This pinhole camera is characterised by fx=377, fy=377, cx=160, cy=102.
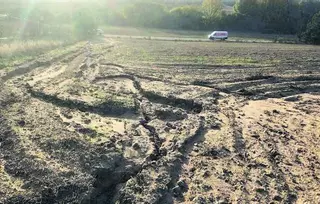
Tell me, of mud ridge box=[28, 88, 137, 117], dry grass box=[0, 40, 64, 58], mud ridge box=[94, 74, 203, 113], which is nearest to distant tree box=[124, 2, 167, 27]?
dry grass box=[0, 40, 64, 58]

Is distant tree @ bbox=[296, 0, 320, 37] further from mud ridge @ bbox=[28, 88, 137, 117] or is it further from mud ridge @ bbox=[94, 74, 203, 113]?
mud ridge @ bbox=[28, 88, 137, 117]

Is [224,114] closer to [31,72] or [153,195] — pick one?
[153,195]

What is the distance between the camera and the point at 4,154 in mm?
9180

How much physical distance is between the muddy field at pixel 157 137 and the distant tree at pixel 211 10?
55.6m

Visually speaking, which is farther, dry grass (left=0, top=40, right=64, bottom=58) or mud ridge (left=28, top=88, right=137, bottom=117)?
dry grass (left=0, top=40, right=64, bottom=58)

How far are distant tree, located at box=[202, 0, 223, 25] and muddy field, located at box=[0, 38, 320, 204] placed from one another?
55618 mm

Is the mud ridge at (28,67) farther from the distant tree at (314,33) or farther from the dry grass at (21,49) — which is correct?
the distant tree at (314,33)

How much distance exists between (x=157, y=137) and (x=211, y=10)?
69.2 m

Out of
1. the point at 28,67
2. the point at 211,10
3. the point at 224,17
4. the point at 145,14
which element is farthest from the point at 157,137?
the point at 145,14

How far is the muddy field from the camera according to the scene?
320 inches

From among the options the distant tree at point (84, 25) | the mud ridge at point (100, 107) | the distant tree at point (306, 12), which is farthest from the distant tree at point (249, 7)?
the mud ridge at point (100, 107)

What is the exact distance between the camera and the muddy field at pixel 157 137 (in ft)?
26.7

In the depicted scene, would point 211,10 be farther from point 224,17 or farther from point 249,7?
point 249,7

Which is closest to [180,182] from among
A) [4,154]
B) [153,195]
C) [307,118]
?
[153,195]
